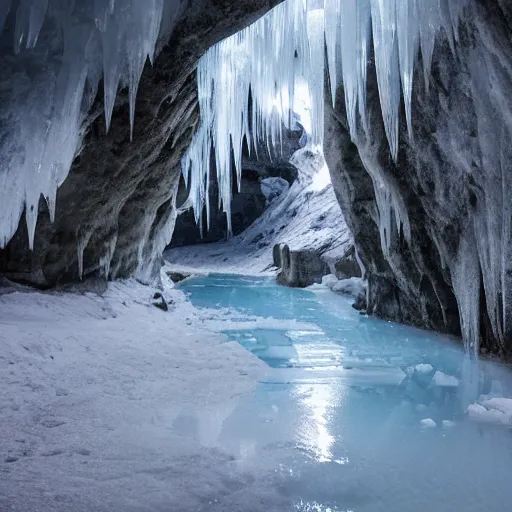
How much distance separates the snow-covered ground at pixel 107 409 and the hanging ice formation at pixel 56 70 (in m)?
1.67

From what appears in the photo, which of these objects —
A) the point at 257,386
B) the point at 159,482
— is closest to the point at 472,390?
the point at 257,386

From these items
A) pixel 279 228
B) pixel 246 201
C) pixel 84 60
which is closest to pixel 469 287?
pixel 84 60

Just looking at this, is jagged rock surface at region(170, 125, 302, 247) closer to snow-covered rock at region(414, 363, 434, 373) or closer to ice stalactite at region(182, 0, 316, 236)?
ice stalactite at region(182, 0, 316, 236)

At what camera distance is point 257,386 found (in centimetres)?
402

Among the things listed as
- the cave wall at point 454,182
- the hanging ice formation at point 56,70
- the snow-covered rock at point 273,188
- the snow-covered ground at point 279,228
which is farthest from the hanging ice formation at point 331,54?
the snow-covered rock at point 273,188

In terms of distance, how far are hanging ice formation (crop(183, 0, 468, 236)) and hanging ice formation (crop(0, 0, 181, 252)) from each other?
107 inches

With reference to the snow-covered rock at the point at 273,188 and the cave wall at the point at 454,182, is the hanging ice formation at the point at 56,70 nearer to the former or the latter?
the cave wall at the point at 454,182

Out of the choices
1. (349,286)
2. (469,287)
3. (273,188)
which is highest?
(273,188)

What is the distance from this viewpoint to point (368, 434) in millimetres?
3020

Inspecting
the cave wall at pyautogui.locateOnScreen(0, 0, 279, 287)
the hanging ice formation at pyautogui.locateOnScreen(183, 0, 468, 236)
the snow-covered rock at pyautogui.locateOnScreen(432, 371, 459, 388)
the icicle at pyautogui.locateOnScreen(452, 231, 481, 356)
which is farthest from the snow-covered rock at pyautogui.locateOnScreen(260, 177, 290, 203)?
the snow-covered rock at pyautogui.locateOnScreen(432, 371, 459, 388)

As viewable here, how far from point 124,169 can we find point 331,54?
3.54m

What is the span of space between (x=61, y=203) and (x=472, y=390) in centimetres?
570

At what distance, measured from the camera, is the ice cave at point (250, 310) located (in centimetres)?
240

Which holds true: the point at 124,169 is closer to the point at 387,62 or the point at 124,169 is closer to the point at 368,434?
the point at 387,62
